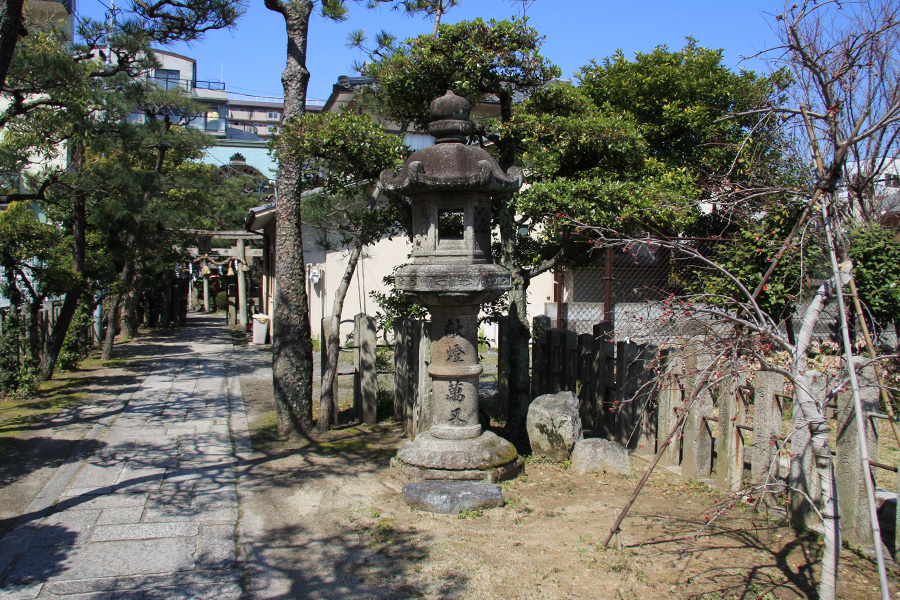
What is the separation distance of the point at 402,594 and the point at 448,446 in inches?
82.4

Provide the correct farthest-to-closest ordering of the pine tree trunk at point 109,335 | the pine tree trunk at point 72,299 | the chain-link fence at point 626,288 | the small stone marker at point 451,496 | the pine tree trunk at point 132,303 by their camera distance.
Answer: the pine tree trunk at point 132,303 → the pine tree trunk at point 109,335 → the pine tree trunk at point 72,299 → the chain-link fence at point 626,288 → the small stone marker at point 451,496

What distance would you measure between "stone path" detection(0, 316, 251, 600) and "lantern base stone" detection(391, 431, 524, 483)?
5.06 feet

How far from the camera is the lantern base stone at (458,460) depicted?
5789mm

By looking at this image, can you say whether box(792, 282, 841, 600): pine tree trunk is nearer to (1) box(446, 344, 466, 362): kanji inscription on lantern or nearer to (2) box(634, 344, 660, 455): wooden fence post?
(1) box(446, 344, 466, 362): kanji inscription on lantern

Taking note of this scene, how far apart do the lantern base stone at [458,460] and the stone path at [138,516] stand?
1.54 m

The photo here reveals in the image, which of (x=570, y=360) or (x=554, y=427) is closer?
(x=554, y=427)

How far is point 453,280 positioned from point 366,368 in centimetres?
304

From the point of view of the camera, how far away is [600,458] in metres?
6.21

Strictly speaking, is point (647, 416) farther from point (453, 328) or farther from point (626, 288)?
point (626, 288)

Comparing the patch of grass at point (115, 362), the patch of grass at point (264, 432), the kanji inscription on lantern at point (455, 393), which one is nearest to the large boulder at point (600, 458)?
the kanji inscription on lantern at point (455, 393)

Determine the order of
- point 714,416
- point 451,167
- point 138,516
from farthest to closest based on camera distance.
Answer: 1. point 451,167
2. point 714,416
3. point 138,516

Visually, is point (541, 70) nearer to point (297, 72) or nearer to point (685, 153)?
point (297, 72)

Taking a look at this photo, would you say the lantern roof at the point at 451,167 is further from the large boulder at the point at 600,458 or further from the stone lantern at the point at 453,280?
the large boulder at the point at 600,458

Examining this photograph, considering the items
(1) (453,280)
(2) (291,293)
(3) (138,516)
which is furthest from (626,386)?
(3) (138,516)
